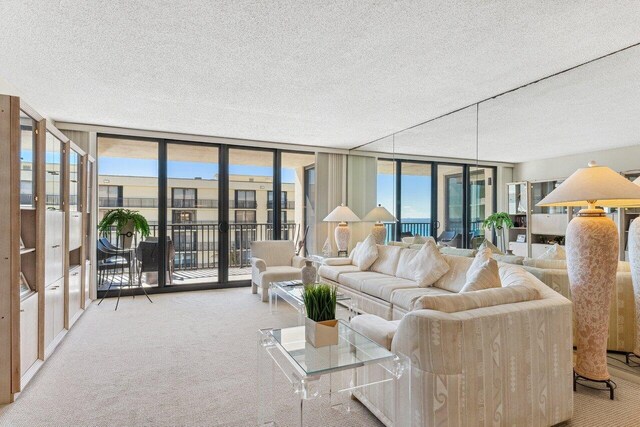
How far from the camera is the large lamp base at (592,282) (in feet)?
7.52

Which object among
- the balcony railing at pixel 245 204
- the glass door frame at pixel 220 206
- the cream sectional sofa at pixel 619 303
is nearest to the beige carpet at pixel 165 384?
the cream sectional sofa at pixel 619 303

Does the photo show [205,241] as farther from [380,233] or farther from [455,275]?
[455,275]

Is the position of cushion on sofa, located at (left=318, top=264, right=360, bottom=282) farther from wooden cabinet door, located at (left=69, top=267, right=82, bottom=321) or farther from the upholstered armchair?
wooden cabinet door, located at (left=69, top=267, right=82, bottom=321)

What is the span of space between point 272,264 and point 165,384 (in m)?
2.98

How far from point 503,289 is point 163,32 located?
2.69 m

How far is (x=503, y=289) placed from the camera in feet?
6.55

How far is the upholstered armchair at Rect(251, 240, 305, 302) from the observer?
482 centimetres

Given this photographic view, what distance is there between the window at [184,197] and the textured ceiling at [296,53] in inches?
61.3

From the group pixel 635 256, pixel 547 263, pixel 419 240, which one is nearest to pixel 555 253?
pixel 547 263

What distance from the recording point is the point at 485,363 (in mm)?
1697

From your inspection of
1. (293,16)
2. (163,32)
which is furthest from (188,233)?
(293,16)

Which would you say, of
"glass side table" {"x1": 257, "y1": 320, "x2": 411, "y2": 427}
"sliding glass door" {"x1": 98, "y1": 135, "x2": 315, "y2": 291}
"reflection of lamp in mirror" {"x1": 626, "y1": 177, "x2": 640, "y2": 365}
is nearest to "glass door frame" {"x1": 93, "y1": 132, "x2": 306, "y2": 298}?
"sliding glass door" {"x1": 98, "y1": 135, "x2": 315, "y2": 291}

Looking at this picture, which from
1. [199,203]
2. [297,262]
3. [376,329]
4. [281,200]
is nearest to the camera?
[376,329]

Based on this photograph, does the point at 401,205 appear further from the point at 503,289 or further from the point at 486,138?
the point at 503,289
